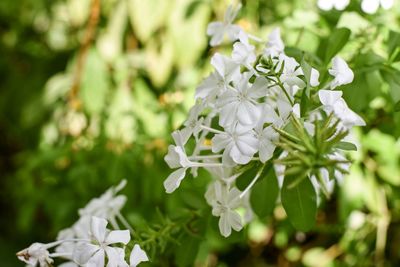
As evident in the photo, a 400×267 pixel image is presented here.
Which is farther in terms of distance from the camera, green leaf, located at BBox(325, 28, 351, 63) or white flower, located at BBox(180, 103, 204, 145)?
green leaf, located at BBox(325, 28, 351, 63)

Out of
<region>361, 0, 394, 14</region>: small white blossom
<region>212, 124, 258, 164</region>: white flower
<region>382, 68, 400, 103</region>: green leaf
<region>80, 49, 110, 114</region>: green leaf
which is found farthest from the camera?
<region>80, 49, 110, 114</region>: green leaf

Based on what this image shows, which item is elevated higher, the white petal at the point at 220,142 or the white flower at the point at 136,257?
the white petal at the point at 220,142

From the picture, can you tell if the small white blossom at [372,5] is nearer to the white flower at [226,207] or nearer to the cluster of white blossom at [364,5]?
the cluster of white blossom at [364,5]

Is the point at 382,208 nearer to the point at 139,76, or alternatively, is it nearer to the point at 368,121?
the point at 368,121

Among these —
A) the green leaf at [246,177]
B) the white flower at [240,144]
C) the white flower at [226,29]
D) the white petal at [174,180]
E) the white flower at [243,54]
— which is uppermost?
the white flower at [243,54]

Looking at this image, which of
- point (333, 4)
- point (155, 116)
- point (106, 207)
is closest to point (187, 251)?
point (106, 207)

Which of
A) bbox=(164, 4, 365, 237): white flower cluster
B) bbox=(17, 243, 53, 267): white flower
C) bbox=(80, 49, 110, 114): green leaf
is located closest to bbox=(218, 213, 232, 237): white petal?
bbox=(164, 4, 365, 237): white flower cluster

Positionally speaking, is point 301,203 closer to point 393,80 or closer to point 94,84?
point 393,80

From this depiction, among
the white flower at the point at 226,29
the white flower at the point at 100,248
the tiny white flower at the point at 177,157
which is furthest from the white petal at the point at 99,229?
the white flower at the point at 226,29

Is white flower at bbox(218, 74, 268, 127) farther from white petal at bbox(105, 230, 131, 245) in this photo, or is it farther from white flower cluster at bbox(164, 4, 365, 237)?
white petal at bbox(105, 230, 131, 245)
